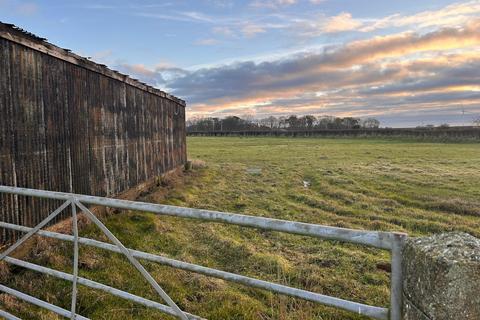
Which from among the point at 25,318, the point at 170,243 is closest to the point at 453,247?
the point at 25,318

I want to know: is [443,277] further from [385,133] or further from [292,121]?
[292,121]

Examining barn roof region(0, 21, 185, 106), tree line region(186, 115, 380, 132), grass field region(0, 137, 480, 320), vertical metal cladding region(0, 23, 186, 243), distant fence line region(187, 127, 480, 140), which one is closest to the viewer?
grass field region(0, 137, 480, 320)

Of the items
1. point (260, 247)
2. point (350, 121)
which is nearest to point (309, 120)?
point (350, 121)

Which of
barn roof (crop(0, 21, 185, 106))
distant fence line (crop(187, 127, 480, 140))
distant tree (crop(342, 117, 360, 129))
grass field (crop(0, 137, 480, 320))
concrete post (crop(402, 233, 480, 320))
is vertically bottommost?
grass field (crop(0, 137, 480, 320))

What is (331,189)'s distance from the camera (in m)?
15.6

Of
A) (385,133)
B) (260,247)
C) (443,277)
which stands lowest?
(260,247)

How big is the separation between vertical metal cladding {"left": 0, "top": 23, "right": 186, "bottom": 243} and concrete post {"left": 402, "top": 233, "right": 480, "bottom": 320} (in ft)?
20.2

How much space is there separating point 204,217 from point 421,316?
1507 millimetres

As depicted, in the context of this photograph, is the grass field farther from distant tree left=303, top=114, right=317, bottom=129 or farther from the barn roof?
distant tree left=303, top=114, right=317, bottom=129

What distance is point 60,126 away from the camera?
7.39 m

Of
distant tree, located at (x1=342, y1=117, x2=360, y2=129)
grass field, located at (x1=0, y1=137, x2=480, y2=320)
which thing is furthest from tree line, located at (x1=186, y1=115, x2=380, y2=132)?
grass field, located at (x1=0, y1=137, x2=480, y2=320)

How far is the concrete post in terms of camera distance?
172 centimetres

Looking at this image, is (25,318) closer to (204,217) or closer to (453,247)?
(204,217)

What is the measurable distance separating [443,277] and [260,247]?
6594mm
